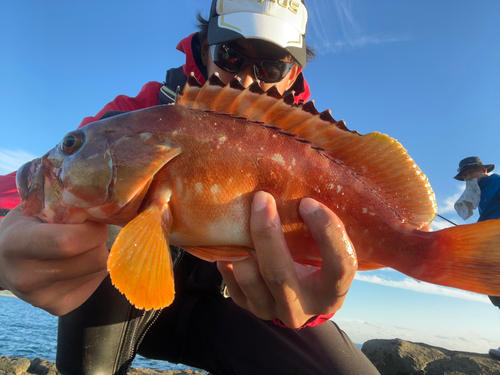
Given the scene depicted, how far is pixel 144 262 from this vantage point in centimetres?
145

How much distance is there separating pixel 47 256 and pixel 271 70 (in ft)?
10.3

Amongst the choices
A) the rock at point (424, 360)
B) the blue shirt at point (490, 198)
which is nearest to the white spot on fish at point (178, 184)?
the rock at point (424, 360)

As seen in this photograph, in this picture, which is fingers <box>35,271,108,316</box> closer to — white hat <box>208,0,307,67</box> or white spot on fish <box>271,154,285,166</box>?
white spot on fish <box>271,154,285,166</box>

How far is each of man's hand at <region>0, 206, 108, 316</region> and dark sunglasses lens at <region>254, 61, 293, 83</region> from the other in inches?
109

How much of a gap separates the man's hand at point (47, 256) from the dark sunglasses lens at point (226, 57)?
2.62m

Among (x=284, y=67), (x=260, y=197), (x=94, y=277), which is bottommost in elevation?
(x=94, y=277)

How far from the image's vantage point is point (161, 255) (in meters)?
1.49

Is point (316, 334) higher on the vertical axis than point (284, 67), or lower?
lower

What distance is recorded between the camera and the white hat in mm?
3271

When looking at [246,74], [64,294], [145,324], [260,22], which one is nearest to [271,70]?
[246,74]

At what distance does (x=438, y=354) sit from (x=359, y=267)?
7.38 meters

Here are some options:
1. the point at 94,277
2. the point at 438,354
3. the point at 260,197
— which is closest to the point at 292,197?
the point at 260,197

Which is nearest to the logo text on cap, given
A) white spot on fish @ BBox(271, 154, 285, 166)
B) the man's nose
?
the man's nose

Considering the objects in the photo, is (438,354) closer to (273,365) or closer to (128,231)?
(273,365)
